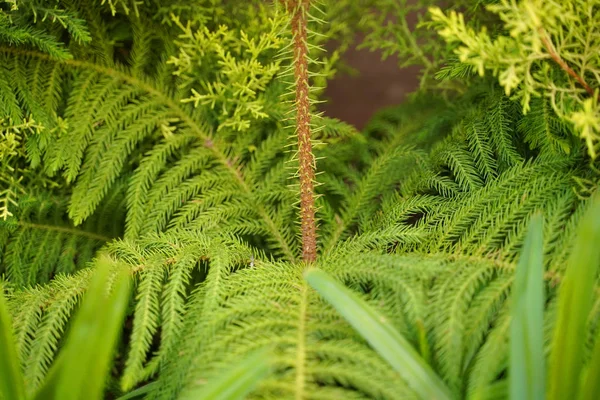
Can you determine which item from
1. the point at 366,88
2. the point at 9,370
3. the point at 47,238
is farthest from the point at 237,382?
the point at 366,88

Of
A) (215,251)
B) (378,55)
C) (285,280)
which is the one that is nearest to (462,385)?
(285,280)

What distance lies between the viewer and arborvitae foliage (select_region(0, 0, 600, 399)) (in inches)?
24.1

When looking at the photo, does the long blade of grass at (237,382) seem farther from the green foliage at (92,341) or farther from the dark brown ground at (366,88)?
the dark brown ground at (366,88)

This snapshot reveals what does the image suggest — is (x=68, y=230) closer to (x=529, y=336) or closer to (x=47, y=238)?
(x=47, y=238)

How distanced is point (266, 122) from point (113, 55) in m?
0.30

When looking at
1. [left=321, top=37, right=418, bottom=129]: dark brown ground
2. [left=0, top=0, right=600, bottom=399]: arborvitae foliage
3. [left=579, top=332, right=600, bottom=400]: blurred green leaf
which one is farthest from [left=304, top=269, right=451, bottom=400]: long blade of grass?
[left=321, top=37, right=418, bottom=129]: dark brown ground

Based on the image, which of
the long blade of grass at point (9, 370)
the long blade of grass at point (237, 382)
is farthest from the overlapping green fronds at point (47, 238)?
the long blade of grass at point (237, 382)

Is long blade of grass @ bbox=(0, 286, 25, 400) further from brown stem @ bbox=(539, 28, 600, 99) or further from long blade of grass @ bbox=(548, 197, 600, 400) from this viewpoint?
brown stem @ bbox=(539, 28, 600, 99)

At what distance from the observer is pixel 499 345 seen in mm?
557

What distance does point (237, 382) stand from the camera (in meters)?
0.48

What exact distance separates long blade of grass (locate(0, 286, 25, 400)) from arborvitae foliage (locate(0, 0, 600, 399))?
51 mm

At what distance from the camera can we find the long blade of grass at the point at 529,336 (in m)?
0.51

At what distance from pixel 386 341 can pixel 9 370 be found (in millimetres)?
379

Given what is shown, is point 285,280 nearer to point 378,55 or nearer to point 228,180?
point 228,180
